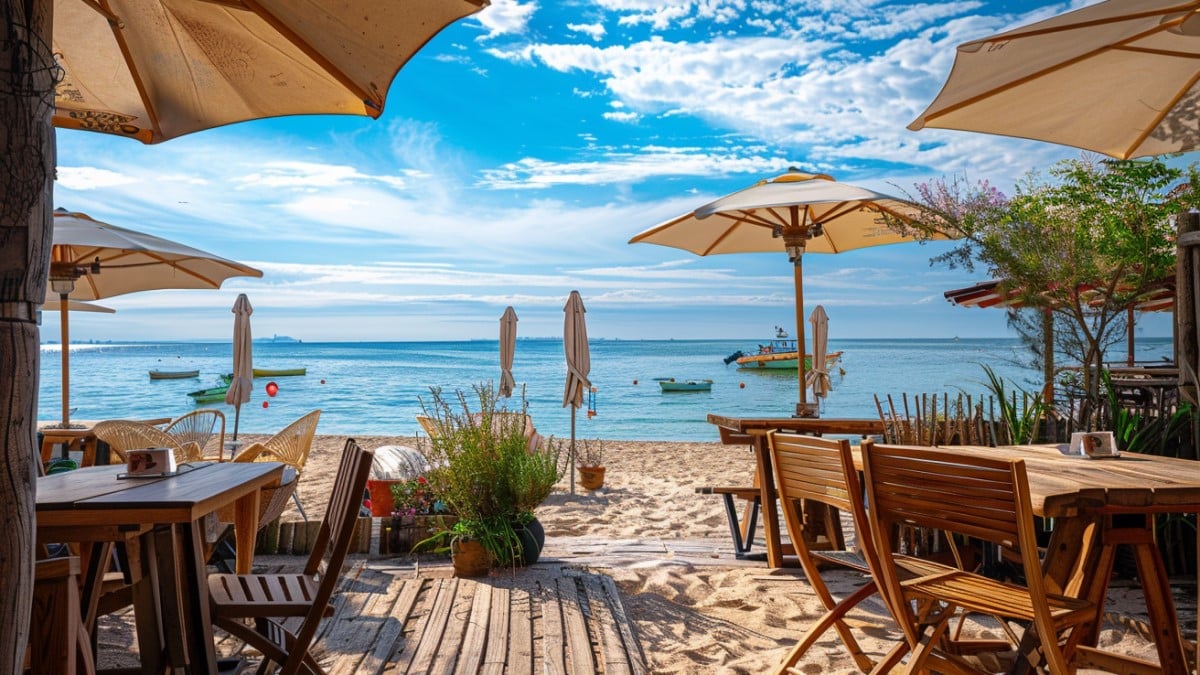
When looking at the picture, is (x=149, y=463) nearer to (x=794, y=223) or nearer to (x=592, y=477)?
(x=794, y=223)

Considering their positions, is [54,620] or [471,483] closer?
[54,620]

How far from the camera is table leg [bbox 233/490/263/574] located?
11.4ft

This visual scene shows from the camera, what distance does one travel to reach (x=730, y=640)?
3.37 m

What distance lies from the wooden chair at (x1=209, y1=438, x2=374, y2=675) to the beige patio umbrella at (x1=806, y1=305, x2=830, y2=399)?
5907 mm

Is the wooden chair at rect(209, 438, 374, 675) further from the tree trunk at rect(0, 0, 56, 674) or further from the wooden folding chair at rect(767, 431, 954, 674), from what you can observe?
the wooden folding chair at rect(767, 431, 954, 674)

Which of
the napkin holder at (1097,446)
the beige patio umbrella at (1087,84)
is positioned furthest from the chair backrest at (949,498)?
the beige patio umbrella at (1087,84)

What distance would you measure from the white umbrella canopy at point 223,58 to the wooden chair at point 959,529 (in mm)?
1928

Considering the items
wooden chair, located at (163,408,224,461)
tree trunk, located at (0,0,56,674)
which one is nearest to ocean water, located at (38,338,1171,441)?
wooden chair, located at (163,408,224,461)

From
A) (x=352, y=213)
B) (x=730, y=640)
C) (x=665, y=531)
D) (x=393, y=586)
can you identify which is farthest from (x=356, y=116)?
(x=352, y=213)

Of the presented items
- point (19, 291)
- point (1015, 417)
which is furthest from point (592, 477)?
point (19, 291)

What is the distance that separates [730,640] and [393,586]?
1.84 metres

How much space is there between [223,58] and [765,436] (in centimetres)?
355

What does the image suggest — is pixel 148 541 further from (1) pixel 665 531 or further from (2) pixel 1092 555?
(1) pixel 665 531

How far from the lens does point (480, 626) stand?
3320mm
